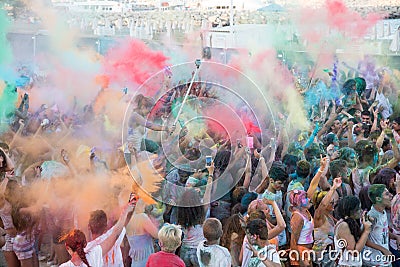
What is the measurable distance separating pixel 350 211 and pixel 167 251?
115cm

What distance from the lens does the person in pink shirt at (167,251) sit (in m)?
3.37

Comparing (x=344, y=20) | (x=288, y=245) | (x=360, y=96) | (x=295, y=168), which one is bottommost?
(x=288, y=245)

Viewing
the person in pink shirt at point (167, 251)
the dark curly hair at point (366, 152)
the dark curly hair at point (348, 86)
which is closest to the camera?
the person in pink shirt at point (167, 251)

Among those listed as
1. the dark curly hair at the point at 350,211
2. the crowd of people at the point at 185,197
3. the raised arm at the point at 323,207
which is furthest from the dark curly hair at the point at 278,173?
the dark curly hair at the point at 350,211

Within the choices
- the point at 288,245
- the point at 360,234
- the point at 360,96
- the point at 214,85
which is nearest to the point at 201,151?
the point at 214,85

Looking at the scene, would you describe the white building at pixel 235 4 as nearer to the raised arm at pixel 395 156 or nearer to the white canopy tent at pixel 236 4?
the white canopy tent at pixel 236 4

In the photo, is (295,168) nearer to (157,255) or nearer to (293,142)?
(293,142)

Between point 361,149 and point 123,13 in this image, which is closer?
point 123,13

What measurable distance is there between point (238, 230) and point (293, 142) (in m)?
0.93

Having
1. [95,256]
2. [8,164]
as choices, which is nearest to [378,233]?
[95,256]

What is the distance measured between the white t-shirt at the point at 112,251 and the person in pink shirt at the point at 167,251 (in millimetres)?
292

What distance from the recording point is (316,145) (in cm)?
437

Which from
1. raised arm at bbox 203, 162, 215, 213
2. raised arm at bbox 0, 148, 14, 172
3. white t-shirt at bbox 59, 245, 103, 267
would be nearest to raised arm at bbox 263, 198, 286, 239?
raised arm at bbox 203, 162, 215, 213

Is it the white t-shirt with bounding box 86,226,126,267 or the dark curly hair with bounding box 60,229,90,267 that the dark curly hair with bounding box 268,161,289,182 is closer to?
the white t-shirt with bounding box 86,226,126,267
